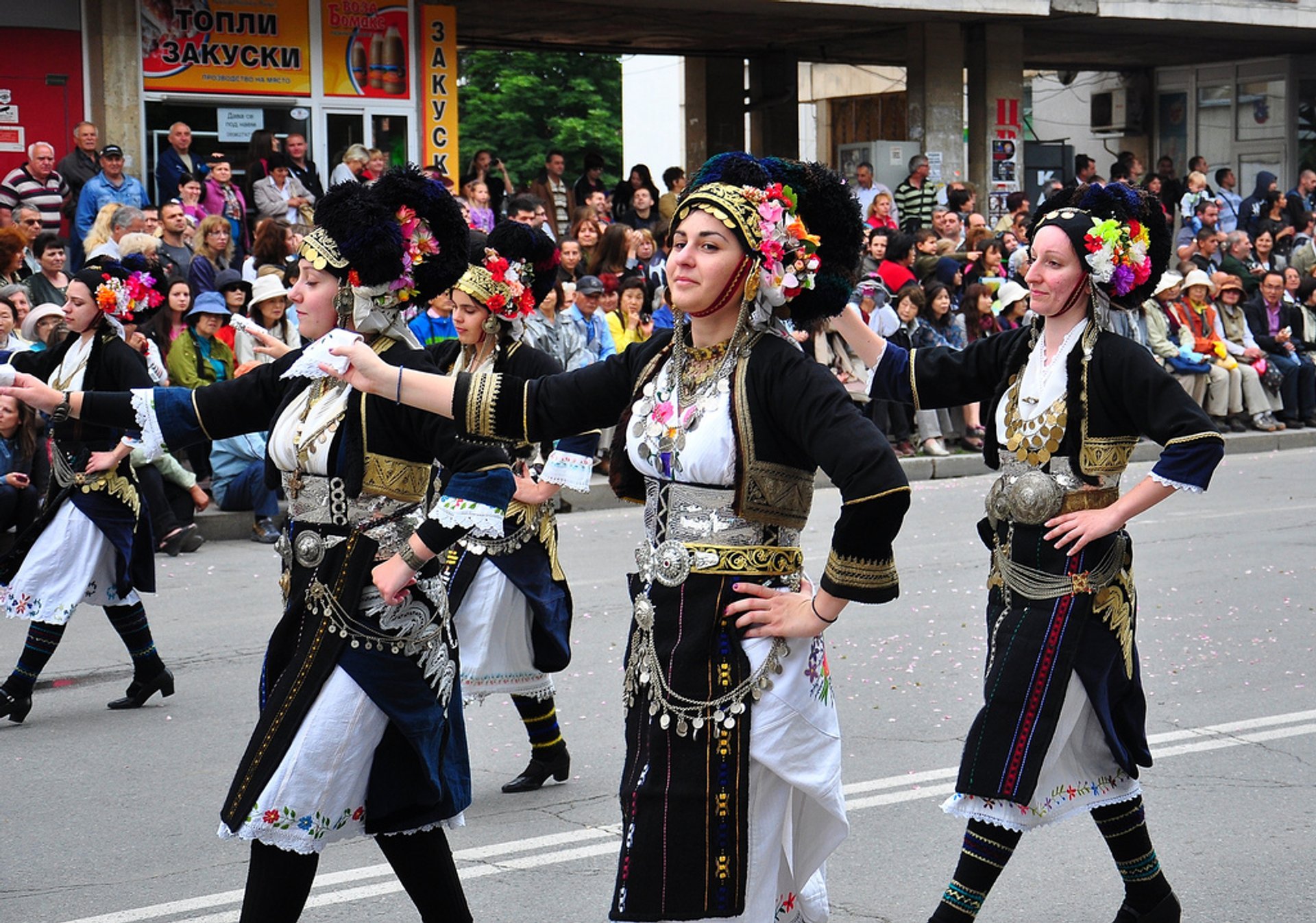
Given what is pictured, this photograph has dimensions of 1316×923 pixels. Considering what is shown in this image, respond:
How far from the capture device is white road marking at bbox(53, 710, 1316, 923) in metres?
5.00

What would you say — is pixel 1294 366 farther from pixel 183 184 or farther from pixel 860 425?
pixel 860 425

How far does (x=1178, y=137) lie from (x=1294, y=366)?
13.0m

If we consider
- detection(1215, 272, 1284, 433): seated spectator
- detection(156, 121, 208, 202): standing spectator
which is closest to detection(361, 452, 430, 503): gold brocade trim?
detection(156, 121, 208, 202): standing spectator

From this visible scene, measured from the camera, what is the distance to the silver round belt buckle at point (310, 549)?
4.30 metres

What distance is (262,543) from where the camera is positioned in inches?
465

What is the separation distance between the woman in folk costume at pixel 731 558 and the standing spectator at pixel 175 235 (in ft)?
33.6

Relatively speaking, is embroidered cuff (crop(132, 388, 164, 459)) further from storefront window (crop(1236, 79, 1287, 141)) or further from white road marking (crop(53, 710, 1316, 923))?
storefront window (crop(1236, 79, 1287, 141))

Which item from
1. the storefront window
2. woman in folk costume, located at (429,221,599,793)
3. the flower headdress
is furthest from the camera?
the storefront window

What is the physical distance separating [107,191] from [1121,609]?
11854 mm

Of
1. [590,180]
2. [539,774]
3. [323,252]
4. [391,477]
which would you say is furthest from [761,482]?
[590,180]

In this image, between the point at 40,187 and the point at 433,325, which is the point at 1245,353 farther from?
the point at 40,187

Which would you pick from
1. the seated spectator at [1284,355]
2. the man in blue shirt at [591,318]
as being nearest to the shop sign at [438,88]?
the man in blue shirt at [591,318]

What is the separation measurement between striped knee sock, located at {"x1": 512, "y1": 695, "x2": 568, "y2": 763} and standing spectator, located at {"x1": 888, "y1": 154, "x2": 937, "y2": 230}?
50.6 ft

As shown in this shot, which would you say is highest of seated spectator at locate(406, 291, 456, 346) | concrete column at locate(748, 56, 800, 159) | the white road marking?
concrete column at locate(748, 56, 800, 159)
